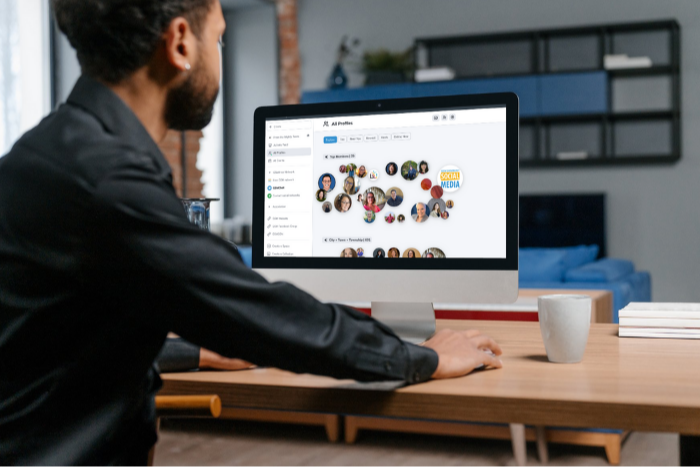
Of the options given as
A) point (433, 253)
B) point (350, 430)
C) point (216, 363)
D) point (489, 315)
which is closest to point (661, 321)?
point (433, 253)

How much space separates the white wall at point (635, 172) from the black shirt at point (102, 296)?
5.52m

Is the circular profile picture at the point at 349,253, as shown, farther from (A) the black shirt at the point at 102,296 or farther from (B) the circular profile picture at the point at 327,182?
(A) the black shirt at the point at 102,296

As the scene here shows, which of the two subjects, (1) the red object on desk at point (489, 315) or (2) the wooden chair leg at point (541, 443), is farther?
(2) the wooden chair leg at point (541, 443)

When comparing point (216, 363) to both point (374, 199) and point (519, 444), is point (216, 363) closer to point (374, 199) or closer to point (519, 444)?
point (374, 199)

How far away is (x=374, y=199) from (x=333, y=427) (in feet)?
5.92

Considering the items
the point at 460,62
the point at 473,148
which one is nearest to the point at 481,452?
the point at 473,148

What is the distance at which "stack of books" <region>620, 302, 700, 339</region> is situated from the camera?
3.82 feet

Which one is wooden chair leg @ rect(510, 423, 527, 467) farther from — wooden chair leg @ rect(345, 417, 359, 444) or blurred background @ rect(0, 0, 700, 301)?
blurred background @ rect(0, 0, 700, 301)

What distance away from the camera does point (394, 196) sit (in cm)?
122

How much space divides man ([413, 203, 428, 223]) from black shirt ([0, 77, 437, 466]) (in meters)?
0.44

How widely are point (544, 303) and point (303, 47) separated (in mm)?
6147

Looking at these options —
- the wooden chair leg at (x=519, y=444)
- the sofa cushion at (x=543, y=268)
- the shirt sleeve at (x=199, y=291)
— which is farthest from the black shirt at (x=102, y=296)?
the sofa cushion at (x=543, y=268)

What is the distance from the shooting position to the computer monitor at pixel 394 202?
1.17 metres

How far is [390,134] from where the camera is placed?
122cm
